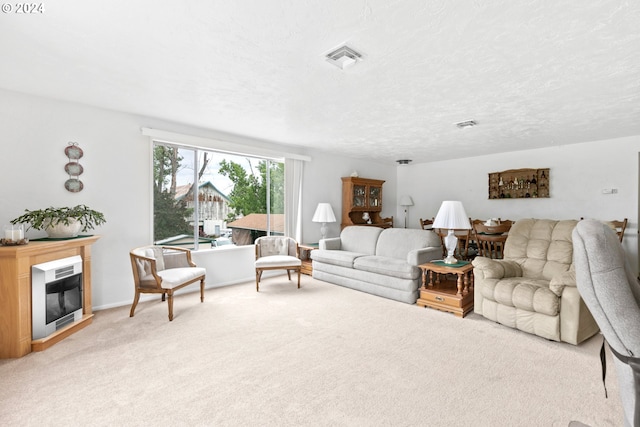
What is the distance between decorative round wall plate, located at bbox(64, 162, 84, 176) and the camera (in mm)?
3159

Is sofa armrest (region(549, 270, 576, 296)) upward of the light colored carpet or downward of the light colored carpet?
upward

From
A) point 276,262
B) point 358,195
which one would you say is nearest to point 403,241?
point 276,262

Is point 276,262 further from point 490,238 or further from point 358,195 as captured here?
point 490,238

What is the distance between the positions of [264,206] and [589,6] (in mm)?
4438

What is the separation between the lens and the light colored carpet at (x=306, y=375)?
166 cm

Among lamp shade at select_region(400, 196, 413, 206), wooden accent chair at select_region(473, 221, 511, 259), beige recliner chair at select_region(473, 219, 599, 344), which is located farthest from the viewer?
lamp shade at select_region(400, 196, 413, 206)

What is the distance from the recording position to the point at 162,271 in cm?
338

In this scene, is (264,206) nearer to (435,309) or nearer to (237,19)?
(435,309)

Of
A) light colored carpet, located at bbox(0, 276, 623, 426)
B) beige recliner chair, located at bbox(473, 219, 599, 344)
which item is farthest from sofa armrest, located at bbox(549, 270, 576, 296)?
light colored carpet, located at bbox(0, 276, 623, 426)

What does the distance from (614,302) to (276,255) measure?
4034 mm

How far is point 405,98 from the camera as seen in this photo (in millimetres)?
3010

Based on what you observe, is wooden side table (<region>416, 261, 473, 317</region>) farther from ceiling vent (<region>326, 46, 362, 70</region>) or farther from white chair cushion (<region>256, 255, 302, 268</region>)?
ceiling vent (<region>326, 46, 362, 70</region>)

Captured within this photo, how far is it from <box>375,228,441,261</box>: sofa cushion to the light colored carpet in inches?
48.8

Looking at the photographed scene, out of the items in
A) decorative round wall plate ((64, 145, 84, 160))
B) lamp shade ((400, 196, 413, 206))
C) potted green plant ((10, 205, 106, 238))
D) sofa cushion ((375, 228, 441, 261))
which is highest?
decorative round wall plate ((64, 145, 84, 160))
